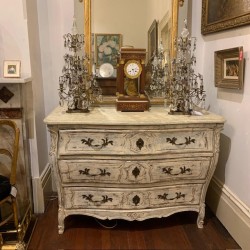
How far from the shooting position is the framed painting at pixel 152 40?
6.96 ft

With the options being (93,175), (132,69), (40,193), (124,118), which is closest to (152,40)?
(132,69)

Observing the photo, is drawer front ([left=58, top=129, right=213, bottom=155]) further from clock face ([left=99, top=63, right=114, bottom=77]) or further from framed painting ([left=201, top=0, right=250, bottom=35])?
framed painting ([left=201, top=0, right=250, bottom=35])

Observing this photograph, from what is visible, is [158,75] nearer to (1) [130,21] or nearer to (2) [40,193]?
(1) [130,21]

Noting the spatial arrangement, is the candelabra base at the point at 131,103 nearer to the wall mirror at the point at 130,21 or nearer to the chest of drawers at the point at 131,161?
the chest of drawers at the point at 131,161

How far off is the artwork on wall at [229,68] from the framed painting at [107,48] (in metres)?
0.76

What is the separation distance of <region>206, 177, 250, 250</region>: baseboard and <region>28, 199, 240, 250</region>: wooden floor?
0.06m

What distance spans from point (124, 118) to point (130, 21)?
830mm

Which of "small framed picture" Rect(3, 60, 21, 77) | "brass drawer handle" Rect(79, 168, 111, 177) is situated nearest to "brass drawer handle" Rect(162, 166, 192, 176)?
"brass drawer handle" Rect(79, 168, 111, 177)

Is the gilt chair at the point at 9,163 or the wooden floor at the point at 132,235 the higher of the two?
the gilt chair at the point at 9,163

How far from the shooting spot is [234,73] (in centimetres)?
183

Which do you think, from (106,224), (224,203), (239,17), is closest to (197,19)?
Answer: (239,17)

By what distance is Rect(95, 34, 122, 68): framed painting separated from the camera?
6.97 feet

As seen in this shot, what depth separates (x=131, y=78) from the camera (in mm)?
2002

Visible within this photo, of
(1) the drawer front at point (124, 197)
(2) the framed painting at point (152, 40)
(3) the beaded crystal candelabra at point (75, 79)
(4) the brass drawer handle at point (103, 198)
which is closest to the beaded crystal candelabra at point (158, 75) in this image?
(2) the framed painting at point (152, 40)
